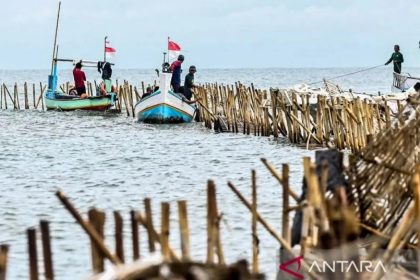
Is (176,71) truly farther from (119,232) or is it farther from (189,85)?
(119,232)

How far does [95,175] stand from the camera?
61.4 ft

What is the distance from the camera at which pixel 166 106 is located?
2930cm

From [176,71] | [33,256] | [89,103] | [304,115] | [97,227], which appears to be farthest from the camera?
[89,103]

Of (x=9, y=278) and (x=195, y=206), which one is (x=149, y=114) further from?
(x=9, y=278)

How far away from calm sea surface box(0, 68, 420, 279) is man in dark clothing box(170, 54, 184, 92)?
136 cm

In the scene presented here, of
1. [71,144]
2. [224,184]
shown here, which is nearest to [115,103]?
[71,144]

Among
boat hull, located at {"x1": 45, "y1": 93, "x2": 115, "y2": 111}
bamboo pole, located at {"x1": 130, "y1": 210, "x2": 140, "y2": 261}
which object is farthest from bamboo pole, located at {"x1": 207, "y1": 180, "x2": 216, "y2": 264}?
boat hull, located at {"x1": 45, "y1": 93, "x2": 115, "y2": 111}

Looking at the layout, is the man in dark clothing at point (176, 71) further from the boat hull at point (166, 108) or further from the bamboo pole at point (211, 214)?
the bamboo pole at point (211, 214)

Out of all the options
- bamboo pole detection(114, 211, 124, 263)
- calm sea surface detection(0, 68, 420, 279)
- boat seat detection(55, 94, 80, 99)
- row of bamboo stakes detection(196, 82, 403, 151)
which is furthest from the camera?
boat seat detection(55, 94, 80, 99)

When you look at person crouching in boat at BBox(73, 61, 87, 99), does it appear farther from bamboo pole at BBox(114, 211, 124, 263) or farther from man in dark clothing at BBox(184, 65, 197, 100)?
bamboo pole at BBox(114, 211, 124, 263)

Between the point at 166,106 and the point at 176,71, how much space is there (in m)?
1.23

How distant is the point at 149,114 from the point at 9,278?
68.6 ft

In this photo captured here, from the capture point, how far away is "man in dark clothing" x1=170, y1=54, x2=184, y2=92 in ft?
93.9

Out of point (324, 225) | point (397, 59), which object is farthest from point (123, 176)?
point (397, 59)
